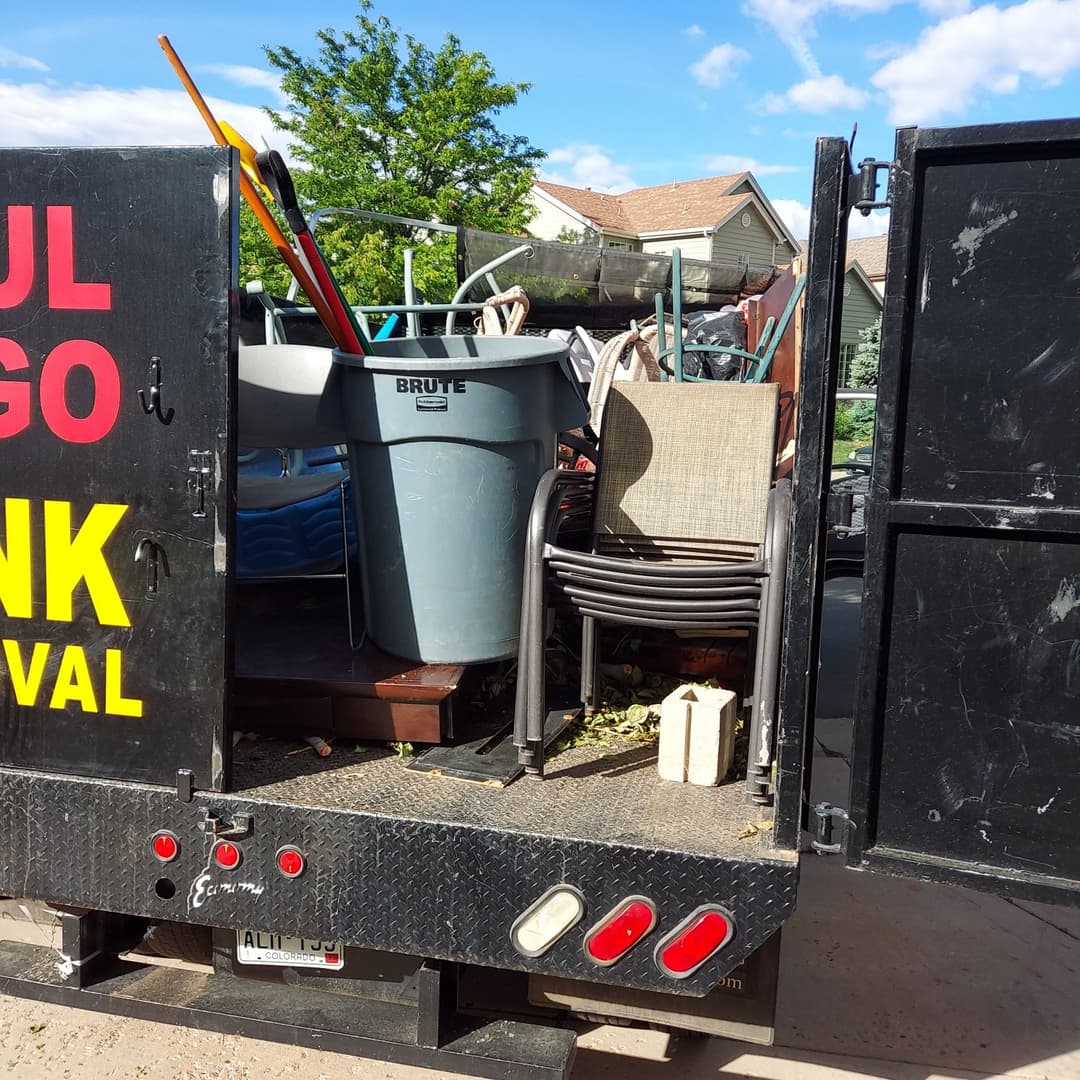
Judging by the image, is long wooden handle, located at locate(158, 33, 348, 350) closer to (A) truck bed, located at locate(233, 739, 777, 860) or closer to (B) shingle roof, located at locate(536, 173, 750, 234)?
(A) truck bed, located at locate(233, 739, 777, 860)

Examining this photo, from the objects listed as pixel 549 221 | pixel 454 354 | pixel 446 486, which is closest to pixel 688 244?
pixel 549 221

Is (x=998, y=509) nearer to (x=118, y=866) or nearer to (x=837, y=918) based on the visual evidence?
(x=118, y=866)

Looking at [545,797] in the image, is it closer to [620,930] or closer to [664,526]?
[620,930]

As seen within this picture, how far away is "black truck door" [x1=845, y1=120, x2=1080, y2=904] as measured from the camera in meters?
1.59

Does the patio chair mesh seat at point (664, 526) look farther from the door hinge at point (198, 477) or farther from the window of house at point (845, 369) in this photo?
the window of house at point (845, 369)

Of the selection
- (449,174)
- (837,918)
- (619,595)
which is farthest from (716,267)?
(449,174)

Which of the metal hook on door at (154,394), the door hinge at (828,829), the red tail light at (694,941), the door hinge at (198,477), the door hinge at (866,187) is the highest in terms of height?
the door hinge at (866,187)

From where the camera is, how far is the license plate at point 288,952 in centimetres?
228

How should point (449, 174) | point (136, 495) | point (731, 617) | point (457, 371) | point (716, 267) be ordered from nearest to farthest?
point (136, 495), point (731, 617), point (457, 371), point (716, 267), point (449, 174)

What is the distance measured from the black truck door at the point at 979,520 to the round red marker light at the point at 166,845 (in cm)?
139

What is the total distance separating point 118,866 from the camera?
210 cm

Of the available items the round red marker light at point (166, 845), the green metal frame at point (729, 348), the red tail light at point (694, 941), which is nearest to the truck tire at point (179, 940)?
the round red marker light at point (166, 845)

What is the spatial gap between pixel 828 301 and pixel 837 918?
8.69ft

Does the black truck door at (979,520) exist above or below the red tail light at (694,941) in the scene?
above
